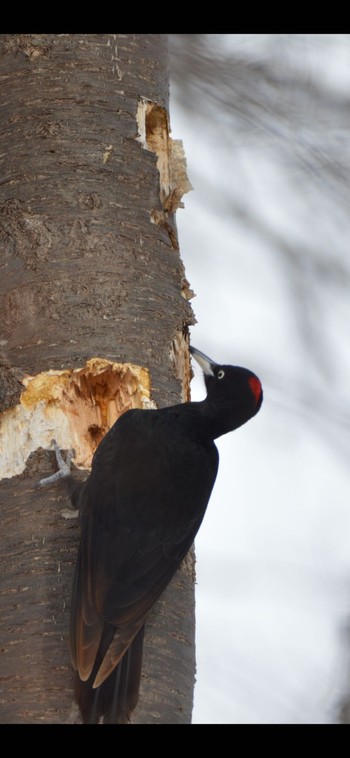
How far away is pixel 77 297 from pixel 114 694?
4.28 feet

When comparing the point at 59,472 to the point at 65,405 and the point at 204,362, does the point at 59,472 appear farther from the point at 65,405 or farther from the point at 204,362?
the point at 204,362

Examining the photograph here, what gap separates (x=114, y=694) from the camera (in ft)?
10.7

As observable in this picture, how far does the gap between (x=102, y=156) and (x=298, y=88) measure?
4.22 ft

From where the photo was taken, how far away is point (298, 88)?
501 cm

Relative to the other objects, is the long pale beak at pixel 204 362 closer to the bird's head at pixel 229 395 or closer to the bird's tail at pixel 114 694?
the bird's head at pixel 229 395

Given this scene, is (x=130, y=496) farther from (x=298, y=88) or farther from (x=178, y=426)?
(x=298, y=88)

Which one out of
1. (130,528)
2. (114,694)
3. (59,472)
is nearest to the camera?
(114,694)

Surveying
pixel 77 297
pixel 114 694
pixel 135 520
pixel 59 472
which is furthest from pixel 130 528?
pixel 77 297

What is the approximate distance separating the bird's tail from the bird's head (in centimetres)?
105

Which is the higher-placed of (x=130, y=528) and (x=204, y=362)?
(x=204, y=362)

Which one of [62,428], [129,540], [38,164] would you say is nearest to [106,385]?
[62,428]

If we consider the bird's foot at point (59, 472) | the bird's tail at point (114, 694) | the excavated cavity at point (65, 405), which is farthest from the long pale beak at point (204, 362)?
the bird's tail at point (114, 694)

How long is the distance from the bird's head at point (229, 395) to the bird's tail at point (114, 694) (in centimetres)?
105

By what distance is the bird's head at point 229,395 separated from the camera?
416 centimetres
